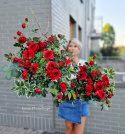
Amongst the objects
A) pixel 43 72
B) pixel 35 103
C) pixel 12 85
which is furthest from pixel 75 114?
pixel 12 85

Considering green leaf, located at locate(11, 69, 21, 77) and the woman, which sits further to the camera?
→ the woman

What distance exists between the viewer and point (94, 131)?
2.89m

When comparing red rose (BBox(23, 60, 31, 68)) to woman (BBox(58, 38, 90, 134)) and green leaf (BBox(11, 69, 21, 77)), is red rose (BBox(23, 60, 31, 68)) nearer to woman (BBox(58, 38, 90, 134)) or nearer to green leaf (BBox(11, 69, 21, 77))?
green leaf (BBox(11, 69, 21, 77))

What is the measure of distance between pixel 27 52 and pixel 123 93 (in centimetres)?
212

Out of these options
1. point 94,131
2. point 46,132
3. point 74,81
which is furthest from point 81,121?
point 46,132

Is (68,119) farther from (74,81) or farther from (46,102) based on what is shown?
(46,102)

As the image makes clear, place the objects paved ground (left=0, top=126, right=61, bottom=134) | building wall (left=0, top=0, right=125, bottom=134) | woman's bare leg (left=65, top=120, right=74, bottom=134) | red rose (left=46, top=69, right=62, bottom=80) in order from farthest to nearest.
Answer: paved ground (left=0, top=126, right=61, bottom=134), building wall (left=0, top=0, right=125, bottom=134), woman's bare leg (left=65, top=120, right=74, bottom=134), red rose (left=46, top=69, right=62, bottom=80)

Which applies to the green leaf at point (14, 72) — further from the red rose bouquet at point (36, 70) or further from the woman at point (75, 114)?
the woman at point (75, 114)

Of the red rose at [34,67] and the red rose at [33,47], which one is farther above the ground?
the red rose at [33,47]

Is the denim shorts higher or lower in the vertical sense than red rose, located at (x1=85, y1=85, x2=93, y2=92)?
lower

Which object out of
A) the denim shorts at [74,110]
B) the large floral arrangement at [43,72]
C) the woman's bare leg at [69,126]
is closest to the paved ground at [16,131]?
the woman's bare leg at [69,126]

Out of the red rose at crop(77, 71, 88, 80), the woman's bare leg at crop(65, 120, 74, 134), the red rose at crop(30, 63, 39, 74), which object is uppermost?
the red rose at crop(30, 63, 39, 74)

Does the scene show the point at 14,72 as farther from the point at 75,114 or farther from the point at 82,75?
the point at 75,114

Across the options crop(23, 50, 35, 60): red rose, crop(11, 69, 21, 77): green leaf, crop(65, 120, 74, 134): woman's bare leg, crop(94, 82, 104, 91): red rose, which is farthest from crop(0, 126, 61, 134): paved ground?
crop(23, 50, 35, 60): red rose
